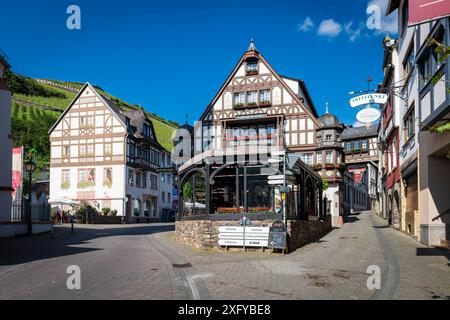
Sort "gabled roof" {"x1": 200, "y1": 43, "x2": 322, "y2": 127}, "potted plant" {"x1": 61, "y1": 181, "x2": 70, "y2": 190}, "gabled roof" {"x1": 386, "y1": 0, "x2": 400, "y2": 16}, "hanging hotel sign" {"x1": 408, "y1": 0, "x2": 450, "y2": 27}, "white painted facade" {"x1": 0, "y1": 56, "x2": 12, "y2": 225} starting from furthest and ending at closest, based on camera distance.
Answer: "potted plant" {"x1": 61, "y1": 181, "x2": 70, "y2": 190} → "gabled roof" {"x1": 200, "y1": 43, "x2": 322, "y2": 127} → "gabled roof" {"x1": 386, "y1": 0, "x2": 400, "y2": 16} → "white painted facade" {"x1": 0, "y1": 56, "x2": 12, "y2": 225} → "hanging hotel sign" {"x1": 408, "y1": 0, "x2": 450, "y2": 27}

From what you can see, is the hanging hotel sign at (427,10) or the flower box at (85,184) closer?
the hanging hotel sign at (427,10)

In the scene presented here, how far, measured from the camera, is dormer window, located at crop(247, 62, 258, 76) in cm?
4003

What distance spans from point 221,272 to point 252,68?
100.0 feet

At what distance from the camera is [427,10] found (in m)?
9.75

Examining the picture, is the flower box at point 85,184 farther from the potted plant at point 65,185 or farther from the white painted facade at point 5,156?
the white painted facade at point 5,156

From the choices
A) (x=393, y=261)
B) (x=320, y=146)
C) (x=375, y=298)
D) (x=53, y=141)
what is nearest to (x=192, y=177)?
(x=393, y=261)

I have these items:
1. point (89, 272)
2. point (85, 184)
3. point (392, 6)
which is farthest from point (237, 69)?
point (89, 272)

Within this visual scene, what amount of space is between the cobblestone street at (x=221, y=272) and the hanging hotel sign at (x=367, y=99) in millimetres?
6566

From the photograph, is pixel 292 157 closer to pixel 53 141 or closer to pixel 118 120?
pixel 118 120

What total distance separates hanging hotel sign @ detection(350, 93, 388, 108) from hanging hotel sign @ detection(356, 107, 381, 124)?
0.49 m

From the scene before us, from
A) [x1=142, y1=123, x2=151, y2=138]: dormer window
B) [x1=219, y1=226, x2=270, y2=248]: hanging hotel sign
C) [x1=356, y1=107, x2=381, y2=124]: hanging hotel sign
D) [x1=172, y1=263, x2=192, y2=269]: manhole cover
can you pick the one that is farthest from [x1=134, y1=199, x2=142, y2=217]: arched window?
[x1=172, y1=263, x2=192, y2=269]: manhole cover

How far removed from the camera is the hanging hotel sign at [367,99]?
2098 centimetres

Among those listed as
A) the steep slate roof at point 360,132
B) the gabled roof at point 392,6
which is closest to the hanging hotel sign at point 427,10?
the gabled roof at point 392,6
